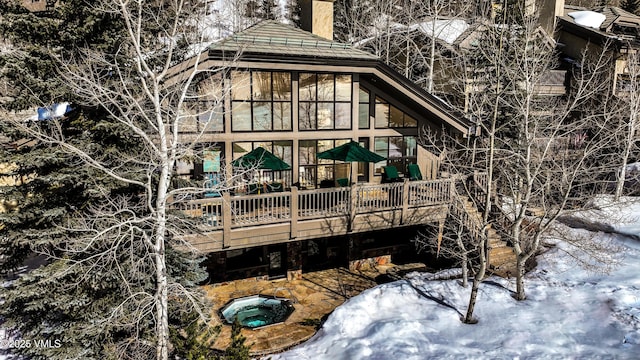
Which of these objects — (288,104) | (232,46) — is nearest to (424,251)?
(288,104)

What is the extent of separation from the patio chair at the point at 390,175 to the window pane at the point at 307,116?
11.1 ft

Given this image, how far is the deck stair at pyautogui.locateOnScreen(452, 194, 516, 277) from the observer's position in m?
14.1

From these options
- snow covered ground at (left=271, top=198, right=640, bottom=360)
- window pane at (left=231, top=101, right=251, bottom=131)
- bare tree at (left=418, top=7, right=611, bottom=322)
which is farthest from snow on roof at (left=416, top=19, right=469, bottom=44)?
snow covered ground at (left=271, top=198, right=640, bottom=360)

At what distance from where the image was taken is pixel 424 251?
16.8 m

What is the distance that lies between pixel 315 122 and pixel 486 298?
26.9ft

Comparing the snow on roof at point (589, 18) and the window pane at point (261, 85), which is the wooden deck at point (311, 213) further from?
the snow on roof at point (589, 18)

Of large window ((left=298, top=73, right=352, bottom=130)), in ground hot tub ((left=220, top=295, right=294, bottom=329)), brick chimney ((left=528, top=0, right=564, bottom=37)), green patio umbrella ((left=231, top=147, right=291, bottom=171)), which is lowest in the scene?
in ground hot tub ((left=220, top=295, right=294, bottom=329))

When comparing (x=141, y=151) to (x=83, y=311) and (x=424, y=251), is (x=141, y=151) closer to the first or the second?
(x=83, y=311)

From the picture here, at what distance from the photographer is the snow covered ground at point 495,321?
1023 centimetres

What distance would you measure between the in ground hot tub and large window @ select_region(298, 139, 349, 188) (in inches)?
170

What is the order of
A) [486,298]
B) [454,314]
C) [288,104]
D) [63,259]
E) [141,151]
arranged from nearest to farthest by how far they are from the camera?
[63,259] → [141,151] → [454,314] → [486,298] → [288,104]

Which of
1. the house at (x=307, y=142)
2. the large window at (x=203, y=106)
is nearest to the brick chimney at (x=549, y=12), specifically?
the house at (x=307, y=142)

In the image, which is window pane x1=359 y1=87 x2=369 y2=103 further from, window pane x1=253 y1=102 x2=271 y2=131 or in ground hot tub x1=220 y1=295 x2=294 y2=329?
in ground hot tub x1=220 y1=295 x2=294 y2=329

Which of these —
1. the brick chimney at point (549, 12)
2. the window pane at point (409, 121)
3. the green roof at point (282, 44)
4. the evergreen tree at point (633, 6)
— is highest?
the evergreen tree at point (633, 6)
